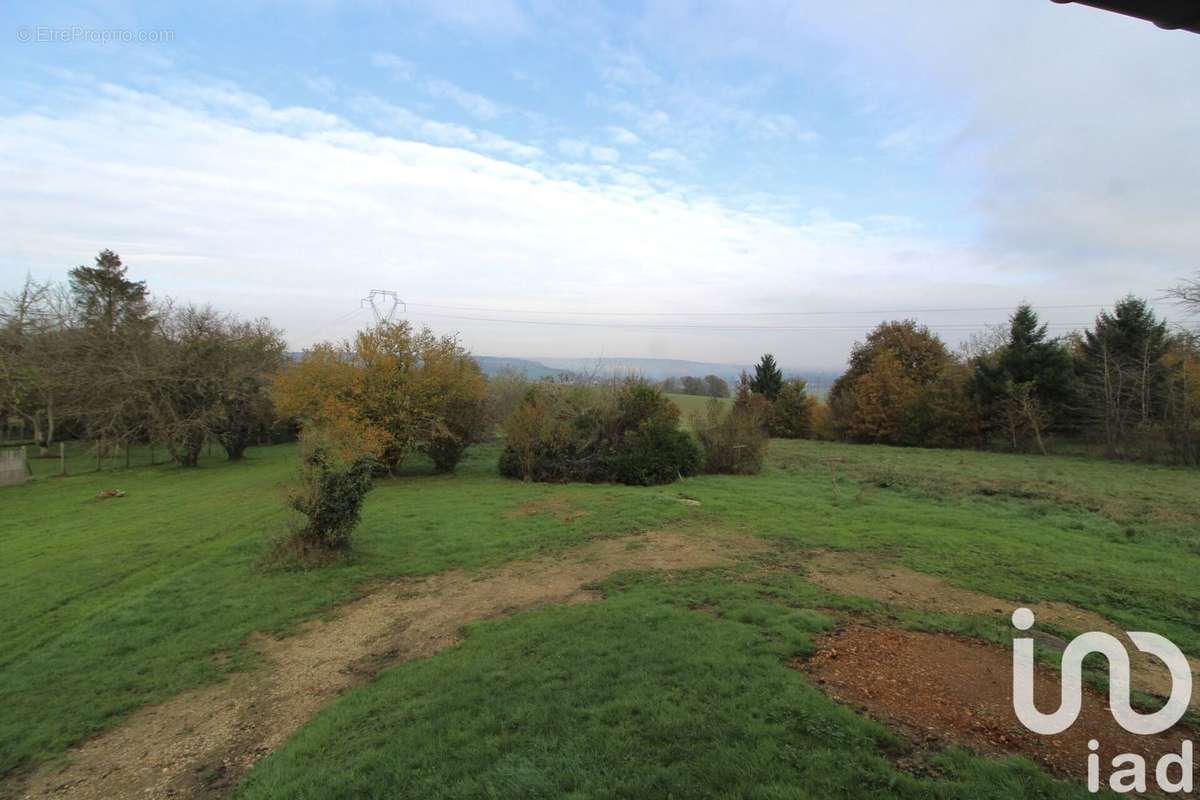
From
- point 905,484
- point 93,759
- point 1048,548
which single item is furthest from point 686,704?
point 905,484

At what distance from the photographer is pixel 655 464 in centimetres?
1795

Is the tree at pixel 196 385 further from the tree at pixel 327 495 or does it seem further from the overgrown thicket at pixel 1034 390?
the overgrown thicket at pixel 1034 390

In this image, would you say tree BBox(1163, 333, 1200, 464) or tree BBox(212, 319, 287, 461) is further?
tree BBox(212, 319, 287, 461)

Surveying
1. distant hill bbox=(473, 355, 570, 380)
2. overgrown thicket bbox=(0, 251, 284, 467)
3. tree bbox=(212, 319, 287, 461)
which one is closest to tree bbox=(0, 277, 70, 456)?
overgrown thicket bbox=(0, 251, 284, 467)

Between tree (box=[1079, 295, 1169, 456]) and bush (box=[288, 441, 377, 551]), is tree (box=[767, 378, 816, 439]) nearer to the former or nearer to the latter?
tree (box=[1079, 295, 1169, 456])

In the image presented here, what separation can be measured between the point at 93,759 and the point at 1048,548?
12.2 metres

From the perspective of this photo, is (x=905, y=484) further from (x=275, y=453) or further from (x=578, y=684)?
(x=275, y=453)

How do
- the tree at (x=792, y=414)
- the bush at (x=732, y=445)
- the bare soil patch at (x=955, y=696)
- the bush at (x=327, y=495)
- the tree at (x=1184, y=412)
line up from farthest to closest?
the tree at (x=792, y=414), the tree at (x=1184, y=412), the bush at (x=732, y=445), the bush at (x=327, y=495), the bare soil patch at (x=955, y=696)

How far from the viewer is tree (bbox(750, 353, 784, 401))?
149 ft

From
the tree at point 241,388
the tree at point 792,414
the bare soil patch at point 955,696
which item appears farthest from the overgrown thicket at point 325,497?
the tree at point 792,414

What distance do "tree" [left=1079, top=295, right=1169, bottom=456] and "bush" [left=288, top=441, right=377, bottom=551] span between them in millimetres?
31486

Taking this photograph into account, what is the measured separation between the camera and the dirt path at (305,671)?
412 cm

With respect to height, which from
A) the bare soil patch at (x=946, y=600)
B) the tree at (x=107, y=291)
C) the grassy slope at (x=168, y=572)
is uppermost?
the tree at (x=107, y=291)

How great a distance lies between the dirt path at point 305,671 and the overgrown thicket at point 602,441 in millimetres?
8633
